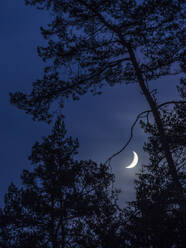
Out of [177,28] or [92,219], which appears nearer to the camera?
[177,28]

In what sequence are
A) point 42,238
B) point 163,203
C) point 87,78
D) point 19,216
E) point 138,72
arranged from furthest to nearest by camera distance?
point 19,216, point 42,238, point 87,78, point 138,72, point 163,203

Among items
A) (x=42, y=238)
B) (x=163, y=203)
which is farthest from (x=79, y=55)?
(x=42, y=238)

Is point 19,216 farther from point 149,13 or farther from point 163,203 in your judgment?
point 149,13

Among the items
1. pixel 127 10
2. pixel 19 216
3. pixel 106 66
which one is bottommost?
pixel 19 216

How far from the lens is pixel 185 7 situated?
6848 mm

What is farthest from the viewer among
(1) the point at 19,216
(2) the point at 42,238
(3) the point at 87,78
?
(1) the point at 19,216

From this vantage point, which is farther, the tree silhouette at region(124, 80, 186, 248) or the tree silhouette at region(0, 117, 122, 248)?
the tree silhouette at region(0, 117, 122, 248)

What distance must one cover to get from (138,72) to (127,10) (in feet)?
6.04

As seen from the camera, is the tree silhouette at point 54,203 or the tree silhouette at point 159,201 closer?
the tree silhouette at point 159,201

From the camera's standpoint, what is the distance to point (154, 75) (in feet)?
23.9

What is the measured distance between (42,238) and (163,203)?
981 centimetres

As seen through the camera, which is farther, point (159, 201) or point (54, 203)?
point (54, 203)

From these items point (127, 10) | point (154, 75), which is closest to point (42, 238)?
point (154, 75)

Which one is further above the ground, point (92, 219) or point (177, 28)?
point (177, 28)
